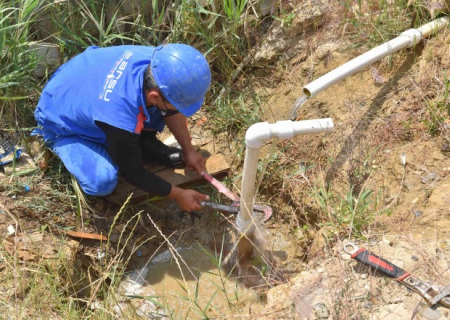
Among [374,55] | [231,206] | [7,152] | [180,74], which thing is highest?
[180,74]

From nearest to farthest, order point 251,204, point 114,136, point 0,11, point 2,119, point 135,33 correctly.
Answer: point 114,136, point 251,204, point 0,11, point 2,119, point 135,33

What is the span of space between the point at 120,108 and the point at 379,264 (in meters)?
1.42

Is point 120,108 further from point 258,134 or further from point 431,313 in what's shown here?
point 431,313

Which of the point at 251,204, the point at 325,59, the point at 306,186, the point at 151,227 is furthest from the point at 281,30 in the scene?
the point at 151,227

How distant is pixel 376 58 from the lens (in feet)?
8.87

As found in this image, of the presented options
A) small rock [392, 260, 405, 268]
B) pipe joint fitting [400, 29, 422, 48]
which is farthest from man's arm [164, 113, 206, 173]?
pipe joint fitting [400, 29, 422, 48]

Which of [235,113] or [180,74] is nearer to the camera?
[180,74]

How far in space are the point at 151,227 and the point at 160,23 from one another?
1311mm

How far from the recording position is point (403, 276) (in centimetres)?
205

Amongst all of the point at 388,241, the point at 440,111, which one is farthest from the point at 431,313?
the point at 440,111

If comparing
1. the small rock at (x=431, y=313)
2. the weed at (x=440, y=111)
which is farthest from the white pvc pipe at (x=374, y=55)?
the small rock at (x=431, y=313)

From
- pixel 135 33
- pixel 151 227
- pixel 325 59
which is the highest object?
pixel 135 33

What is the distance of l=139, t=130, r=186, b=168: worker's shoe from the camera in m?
3.03

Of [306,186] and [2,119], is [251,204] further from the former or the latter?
[2,119]
